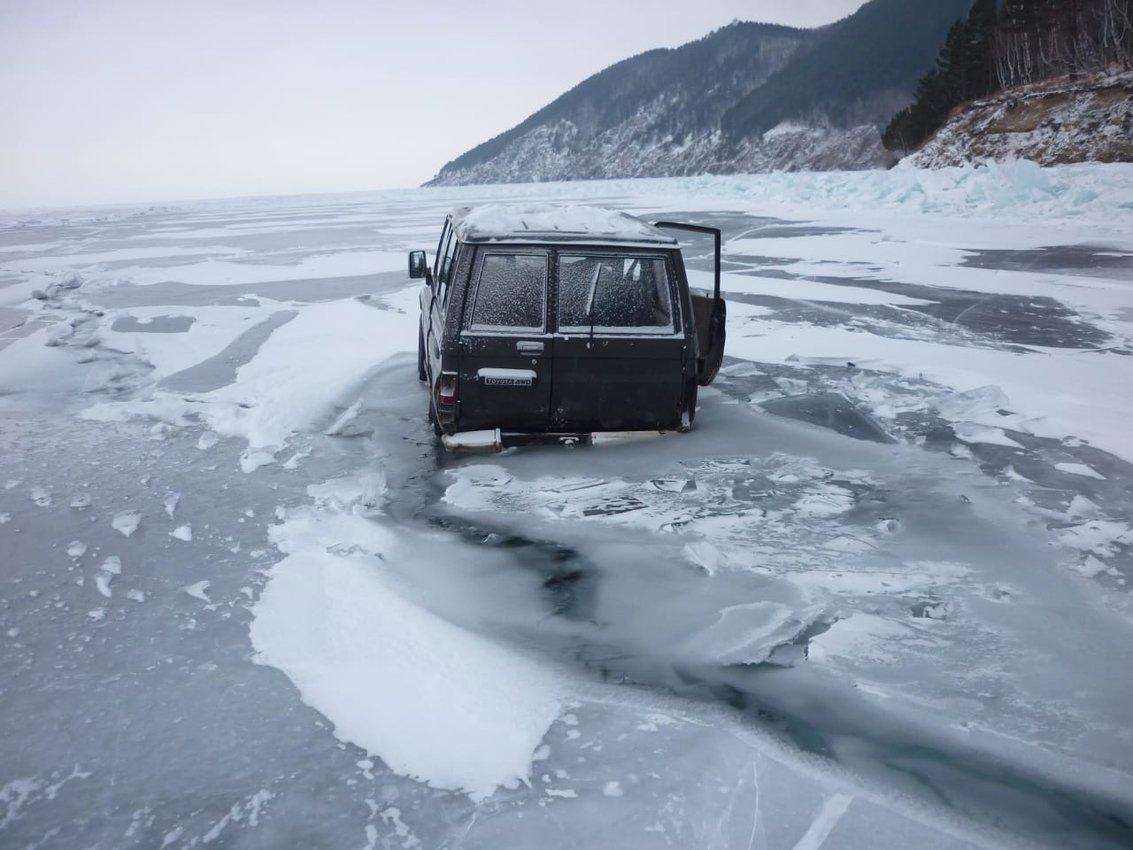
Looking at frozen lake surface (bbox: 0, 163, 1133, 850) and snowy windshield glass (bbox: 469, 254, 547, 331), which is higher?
snowy windshield glass (bbox: 469, 254, 547, 331)

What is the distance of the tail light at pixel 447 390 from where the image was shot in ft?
16.9

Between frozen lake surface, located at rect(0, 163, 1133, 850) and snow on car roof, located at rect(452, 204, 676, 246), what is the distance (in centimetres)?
164

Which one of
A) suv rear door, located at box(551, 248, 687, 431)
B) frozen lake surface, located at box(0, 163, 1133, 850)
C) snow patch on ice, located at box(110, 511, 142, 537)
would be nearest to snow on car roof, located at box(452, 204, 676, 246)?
suv rear door, located at box(551, 248, 687, 431)

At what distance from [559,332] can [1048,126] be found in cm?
4669

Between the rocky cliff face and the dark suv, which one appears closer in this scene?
the dark suv

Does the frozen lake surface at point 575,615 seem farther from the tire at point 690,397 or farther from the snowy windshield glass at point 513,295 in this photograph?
the snowy windshield glass at point 513,295

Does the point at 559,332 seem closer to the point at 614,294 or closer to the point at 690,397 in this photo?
the point at 614,294

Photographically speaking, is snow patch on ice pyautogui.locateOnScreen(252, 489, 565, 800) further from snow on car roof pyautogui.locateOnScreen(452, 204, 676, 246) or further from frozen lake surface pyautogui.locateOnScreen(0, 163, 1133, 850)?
snow on car roof pyautogui.locateOnScreen(452, 204, 676, 246)

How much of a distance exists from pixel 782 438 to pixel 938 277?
33.7 ft

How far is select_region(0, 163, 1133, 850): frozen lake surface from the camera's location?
8.51ft

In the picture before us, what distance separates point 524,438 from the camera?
214 inches

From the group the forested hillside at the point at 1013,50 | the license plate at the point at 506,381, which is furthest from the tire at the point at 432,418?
the forested hillside at the point at 1013,50

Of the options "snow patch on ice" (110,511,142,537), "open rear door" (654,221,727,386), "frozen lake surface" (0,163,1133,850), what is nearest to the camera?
"frozen lake surface" (0,163,1133,850)

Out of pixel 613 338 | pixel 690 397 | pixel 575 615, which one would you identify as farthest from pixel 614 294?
pixel 575 615
